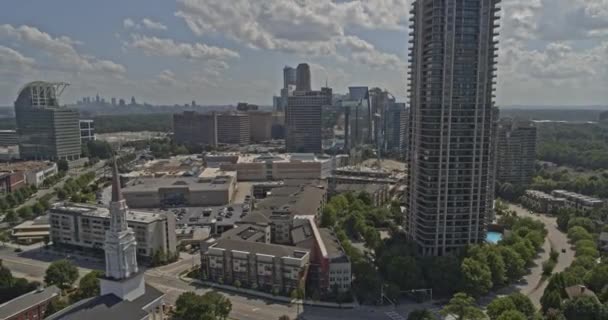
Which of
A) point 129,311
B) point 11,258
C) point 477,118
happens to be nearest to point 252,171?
point 11,258

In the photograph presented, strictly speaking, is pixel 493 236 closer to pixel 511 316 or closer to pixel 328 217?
pixel 328 217

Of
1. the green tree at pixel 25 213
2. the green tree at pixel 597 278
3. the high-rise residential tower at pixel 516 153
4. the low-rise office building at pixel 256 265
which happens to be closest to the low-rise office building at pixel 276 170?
the high-rise residential tower at pixel 516 153

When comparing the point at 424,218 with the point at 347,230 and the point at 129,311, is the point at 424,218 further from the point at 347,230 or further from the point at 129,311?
the point at 129,311

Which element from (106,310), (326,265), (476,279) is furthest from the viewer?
(326,265)

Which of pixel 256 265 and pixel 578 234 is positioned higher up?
pixel 256 265

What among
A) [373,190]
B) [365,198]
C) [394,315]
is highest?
[373,190]

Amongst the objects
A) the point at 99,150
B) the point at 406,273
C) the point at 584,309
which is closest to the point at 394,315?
the point at 406,273

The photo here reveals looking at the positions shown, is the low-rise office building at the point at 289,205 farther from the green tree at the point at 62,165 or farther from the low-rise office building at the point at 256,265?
the green tree at the point at 62,165
